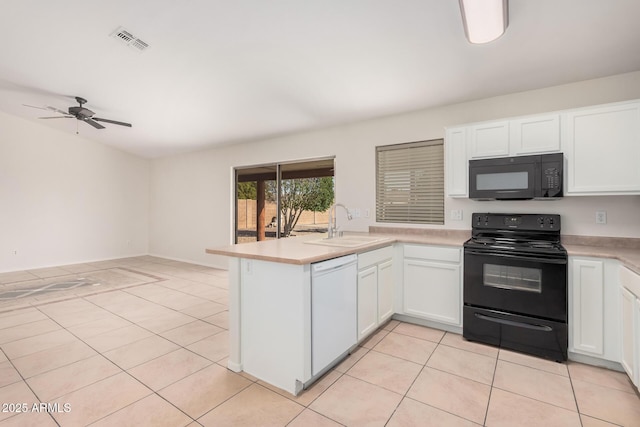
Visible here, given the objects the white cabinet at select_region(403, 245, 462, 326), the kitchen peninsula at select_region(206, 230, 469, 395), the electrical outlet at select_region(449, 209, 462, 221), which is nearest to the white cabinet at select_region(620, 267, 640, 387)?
the white cabinet at select_region(403, 245, 462, 326)

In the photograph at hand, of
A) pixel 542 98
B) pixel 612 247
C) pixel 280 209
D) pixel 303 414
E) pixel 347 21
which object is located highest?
pixel 347 21

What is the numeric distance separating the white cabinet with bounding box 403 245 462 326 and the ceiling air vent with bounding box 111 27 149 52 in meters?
3.35

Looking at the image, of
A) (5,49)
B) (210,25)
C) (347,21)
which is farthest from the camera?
(5,49)

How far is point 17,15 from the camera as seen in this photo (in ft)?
9.23

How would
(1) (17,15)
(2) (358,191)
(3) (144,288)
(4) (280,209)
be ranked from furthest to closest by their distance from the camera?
(4) (280,209)
(3) (144,288)
(2) (358,191)
(1) (17,15)

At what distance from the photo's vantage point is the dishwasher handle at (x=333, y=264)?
2.02 meters

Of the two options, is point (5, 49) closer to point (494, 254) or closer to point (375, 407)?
point (375, 407)

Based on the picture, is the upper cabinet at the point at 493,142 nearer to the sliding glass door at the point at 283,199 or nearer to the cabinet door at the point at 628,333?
the cabinet door at the point at 628,333

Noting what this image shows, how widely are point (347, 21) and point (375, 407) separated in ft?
8.91

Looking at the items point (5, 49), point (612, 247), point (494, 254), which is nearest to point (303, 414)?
point (494, 254)

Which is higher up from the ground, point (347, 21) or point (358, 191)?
point (347, 21)

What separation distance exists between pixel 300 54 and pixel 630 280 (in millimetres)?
3037

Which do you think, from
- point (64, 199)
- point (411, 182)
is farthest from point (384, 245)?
point (64, 199)

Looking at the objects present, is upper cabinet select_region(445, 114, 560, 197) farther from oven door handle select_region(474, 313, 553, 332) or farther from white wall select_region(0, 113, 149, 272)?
white wall select_region(0, 113, 149, 272)
